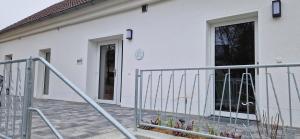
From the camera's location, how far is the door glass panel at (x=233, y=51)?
15.4ft

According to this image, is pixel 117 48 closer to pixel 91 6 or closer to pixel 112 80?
pixel 112 80

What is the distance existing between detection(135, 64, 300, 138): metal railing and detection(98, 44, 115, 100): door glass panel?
197 centimetres

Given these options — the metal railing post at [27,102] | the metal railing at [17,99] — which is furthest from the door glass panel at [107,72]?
the metal railing post at [27,102]

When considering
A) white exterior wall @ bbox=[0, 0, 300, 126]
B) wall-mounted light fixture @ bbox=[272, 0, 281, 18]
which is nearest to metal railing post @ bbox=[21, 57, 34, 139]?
white exterior wall @ bbox=[0, 0, 300, 126]

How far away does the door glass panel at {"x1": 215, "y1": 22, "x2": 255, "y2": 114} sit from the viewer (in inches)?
185

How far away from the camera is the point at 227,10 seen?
485cm

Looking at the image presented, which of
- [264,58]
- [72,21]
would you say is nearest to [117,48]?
[72,21]

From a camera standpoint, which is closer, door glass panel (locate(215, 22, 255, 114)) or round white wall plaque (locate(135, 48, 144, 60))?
door glass panel (locate(215, 22, 255, 114))

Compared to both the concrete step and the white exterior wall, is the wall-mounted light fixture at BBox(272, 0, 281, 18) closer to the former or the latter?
the white exterior wall

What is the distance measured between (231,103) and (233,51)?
1.26m

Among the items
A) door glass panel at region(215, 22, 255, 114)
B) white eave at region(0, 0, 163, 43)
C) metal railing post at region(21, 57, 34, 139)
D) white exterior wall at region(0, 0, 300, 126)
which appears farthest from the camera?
white eave at region(0, 0, 163, 43)

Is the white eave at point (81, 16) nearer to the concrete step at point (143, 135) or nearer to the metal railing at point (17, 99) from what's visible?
the concrete step at point (143, 135)

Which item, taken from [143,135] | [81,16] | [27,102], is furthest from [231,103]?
[81,16]

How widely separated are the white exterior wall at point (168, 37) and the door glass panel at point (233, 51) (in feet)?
0.76
